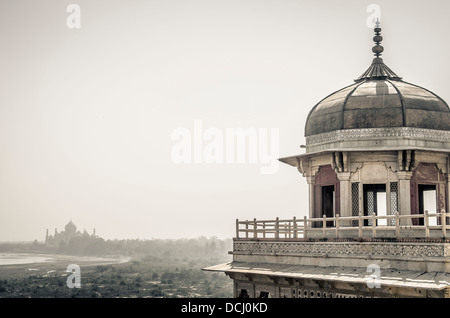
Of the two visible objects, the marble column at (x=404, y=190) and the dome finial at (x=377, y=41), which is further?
the dome finial at (x=377, y=41)

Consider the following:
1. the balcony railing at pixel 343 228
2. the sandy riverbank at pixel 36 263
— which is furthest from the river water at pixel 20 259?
the balcony railing at pixel 343 228

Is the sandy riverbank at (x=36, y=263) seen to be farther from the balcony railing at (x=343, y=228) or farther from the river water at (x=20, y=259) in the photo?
the balcony railing at (x=343, y=228)

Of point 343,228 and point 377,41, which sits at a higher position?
point 377,41

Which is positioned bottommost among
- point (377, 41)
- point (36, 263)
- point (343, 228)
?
point (36, 263)

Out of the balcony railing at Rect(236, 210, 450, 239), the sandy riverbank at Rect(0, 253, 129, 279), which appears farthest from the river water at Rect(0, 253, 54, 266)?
the balcony railing at Rect(236, 210, 450, 239)

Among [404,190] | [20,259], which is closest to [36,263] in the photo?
[20,259]

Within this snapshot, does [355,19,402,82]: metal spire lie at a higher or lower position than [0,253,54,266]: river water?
higher

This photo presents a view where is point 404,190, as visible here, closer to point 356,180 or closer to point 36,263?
point 356,180

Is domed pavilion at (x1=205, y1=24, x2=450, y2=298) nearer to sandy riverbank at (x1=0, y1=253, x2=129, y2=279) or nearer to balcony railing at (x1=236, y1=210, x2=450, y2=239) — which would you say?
balcony railing at (x1=236, y1=210, x2=450, y2=239)
